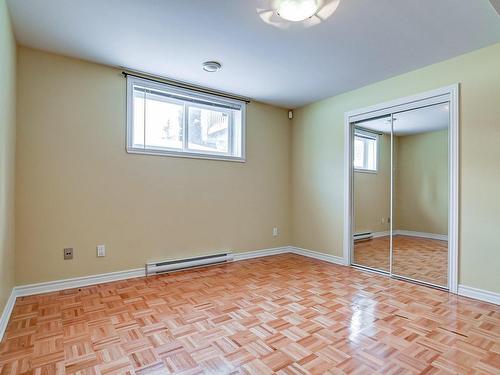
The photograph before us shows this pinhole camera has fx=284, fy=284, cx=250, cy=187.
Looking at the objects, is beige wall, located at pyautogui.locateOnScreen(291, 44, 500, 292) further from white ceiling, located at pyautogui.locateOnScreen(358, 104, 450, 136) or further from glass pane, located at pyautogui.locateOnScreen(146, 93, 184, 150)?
glass pane, located at pyautogui.locateOnScreen(146, 93, 184, 150)

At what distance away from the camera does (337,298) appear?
2621mm

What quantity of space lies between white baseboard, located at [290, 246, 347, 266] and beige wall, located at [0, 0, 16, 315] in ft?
11.5

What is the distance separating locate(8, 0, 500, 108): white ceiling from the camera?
81.7 inches

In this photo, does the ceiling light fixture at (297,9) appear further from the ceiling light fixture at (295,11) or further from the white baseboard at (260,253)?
the white baseboard at (260,253)

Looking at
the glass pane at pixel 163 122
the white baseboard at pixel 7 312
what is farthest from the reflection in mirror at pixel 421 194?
the white baseboard at pixel 7 312

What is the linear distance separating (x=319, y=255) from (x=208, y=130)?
2.40m

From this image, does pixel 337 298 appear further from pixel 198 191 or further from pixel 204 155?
pixel 204 155

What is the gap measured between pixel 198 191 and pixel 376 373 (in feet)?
8.95

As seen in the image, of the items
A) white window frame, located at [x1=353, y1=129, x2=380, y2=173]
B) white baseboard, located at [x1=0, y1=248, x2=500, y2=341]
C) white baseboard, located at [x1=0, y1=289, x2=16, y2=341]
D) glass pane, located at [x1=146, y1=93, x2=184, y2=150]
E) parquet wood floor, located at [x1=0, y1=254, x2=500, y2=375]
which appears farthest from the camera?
white window frame, located at [x1=353, y1=129, x2=380, y2=173]

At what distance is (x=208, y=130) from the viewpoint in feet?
12.6

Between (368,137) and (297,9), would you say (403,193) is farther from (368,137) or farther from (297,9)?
(297,9)

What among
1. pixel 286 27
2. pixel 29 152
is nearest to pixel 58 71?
pixel 29 152

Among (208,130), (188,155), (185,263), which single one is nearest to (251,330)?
(185,263)

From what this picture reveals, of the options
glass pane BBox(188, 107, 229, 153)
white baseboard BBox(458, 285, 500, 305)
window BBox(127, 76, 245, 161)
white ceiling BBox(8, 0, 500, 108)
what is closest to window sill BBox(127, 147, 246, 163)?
window BBox(127, 76, 245, 161)
